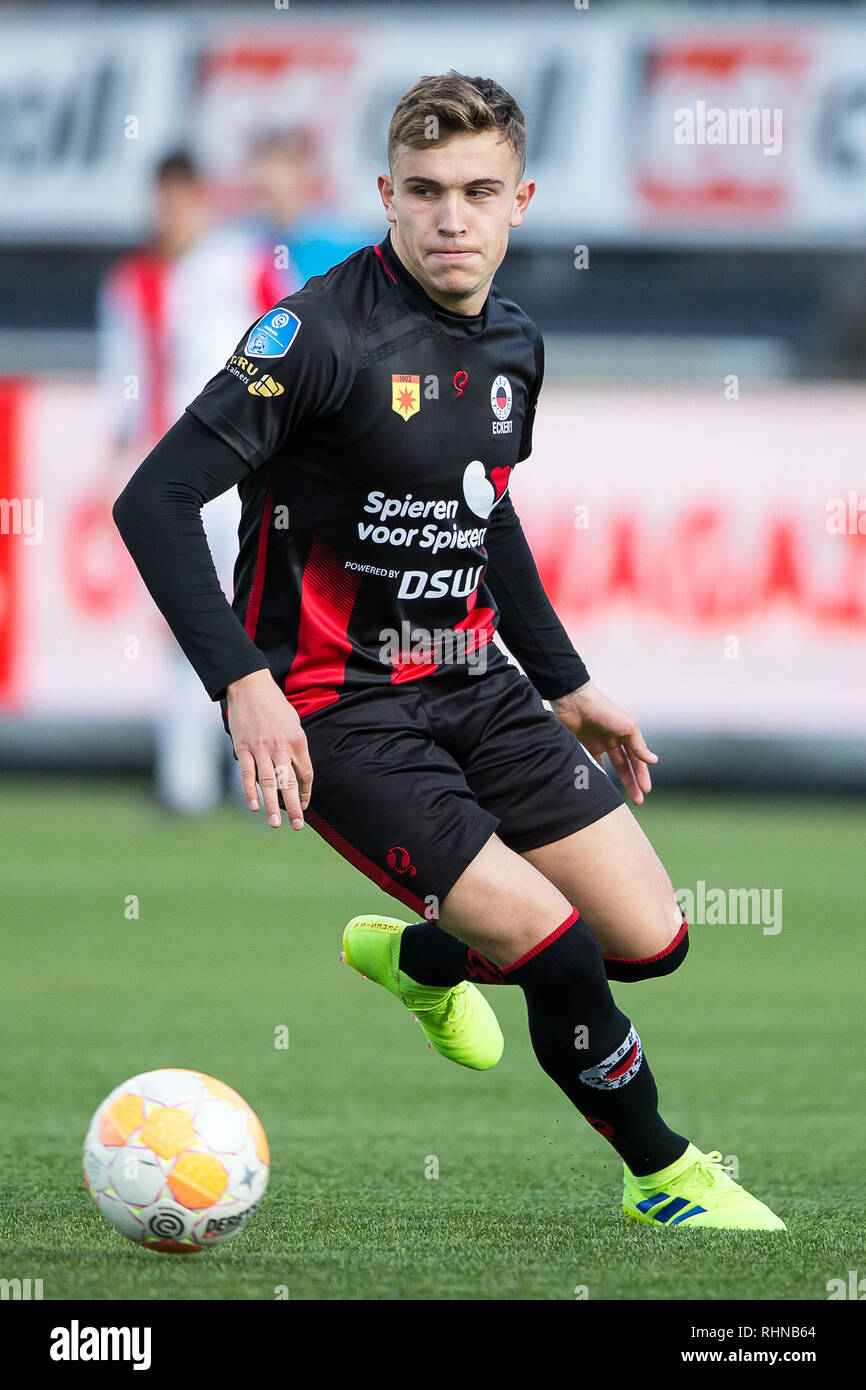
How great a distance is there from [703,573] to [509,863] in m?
6.76

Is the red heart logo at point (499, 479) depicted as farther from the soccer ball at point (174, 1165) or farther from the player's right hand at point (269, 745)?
the soccer ball at point (174, 1165)

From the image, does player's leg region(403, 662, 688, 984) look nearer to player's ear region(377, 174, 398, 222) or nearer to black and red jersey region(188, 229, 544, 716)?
black and red jersey region(188, 229, 544, 716)

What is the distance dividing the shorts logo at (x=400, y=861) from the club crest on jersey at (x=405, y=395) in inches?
31.1

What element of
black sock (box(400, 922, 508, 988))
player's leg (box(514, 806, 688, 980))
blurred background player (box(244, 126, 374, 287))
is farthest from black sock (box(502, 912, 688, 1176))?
blurred background player (box(244, 126, 374, 287))

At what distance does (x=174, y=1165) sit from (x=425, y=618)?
114cm

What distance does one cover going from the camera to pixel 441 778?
392cm

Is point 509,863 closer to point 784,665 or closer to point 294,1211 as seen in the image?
point 294,1211

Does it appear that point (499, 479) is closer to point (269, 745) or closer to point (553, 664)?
point (553, 664)

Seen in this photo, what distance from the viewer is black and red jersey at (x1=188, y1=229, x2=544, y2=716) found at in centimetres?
386

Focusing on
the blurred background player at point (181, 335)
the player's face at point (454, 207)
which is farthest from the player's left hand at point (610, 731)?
the blurred background player at point (181, 335)

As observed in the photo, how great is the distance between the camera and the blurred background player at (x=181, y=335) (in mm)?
9680

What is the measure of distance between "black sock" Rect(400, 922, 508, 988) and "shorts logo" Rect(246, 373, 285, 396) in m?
1.20

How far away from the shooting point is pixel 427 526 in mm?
3965

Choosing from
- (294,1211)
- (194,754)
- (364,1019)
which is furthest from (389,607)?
(194,754)
